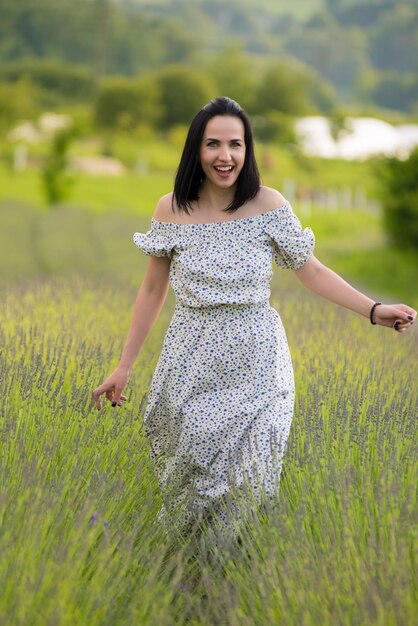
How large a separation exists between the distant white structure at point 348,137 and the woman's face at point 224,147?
46.6m

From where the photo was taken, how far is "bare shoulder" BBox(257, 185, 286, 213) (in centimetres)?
351

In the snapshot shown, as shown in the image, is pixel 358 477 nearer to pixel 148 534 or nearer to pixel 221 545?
pixel 221 545

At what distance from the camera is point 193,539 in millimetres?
Result: 3484

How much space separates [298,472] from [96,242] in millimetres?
9984

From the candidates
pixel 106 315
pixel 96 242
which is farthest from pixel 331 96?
pixel 106 315

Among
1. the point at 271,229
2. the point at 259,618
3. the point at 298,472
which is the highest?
the point at 271,229

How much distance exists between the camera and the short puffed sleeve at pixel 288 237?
11.4 feet

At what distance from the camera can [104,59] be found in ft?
234

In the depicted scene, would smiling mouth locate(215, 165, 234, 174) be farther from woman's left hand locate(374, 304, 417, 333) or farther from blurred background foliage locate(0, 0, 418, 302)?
blurred background foliage locate(0, 0, 418, 302)

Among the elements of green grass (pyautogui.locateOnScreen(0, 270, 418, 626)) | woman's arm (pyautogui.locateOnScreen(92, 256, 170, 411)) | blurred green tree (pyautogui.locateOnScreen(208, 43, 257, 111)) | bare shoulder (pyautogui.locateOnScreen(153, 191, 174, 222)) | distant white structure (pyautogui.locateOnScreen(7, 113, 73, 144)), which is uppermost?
blurred green tree (pyautogui.locateOnScreen(208, 43, 257, 111))

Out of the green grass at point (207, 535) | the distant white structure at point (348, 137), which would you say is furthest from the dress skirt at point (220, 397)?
the distant white structure at point (348, 137)

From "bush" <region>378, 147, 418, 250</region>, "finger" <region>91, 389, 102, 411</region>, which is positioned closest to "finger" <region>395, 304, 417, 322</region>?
"finger" <region>91, 389, 102, 411</region>

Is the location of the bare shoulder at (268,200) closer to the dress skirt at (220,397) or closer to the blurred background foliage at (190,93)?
the dress skirt at (220,397)

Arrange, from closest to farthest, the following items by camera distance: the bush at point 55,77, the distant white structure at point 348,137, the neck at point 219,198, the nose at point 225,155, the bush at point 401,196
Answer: the nose at point 225,155
the neck at point 219,198
the bush at point 401,196
the distant white structure at point 348,137
the bush at point 55,77
